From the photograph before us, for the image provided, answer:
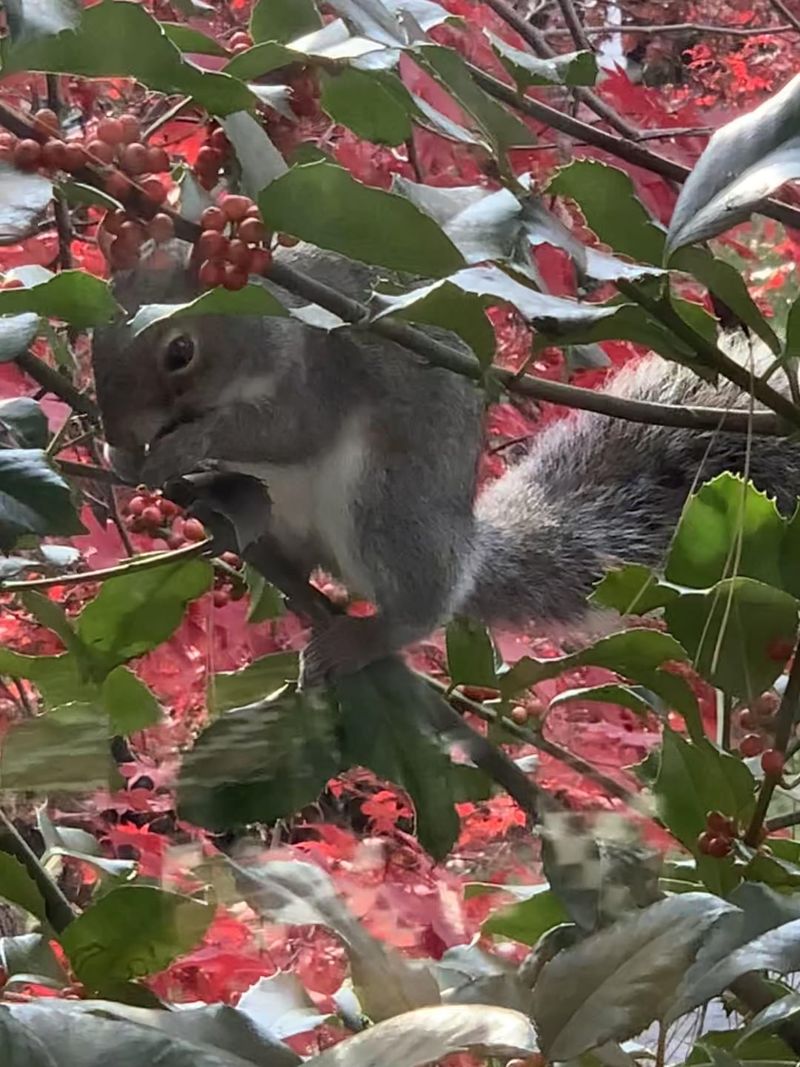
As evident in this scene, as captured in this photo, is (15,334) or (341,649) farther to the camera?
(341,649)

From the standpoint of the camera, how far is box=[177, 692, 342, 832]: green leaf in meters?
0.56

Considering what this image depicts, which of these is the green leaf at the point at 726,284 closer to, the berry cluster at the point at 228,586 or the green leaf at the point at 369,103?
the green leaf at the point at 369,103

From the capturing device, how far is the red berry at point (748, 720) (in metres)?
0.54

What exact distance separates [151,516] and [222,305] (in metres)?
0.31

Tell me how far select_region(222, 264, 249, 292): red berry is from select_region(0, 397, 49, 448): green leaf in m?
0.15

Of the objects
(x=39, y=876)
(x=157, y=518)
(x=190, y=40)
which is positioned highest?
(x=190, y=40)


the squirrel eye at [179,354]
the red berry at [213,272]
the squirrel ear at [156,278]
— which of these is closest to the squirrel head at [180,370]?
the squirrel eye at [179,354]

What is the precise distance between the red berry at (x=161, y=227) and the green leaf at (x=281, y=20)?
0.39ft

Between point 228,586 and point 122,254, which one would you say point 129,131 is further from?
point 228,586

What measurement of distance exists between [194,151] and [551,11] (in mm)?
1081

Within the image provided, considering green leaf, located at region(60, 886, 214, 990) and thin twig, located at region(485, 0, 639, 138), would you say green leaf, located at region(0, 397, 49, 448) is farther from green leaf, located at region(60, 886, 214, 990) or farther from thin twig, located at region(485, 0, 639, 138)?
thin twig, located at region(485, 0, 639, 138)

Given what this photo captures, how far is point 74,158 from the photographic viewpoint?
0.44 metres

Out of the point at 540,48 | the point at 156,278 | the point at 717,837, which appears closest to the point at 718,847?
the point at 717,837

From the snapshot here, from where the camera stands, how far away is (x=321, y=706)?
1.98ft
